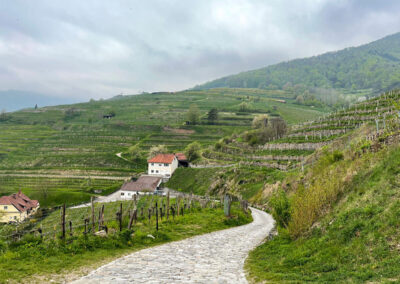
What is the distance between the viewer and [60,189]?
79.1 metres

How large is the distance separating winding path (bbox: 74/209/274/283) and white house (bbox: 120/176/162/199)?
54.5 metres

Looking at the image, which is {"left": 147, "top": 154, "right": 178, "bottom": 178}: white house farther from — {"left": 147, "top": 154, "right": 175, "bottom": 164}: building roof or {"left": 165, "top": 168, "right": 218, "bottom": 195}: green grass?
{"left": 165, "top": 168, "right": 218, "bottom": 195}: green grass

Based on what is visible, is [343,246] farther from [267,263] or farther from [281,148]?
[281,148]

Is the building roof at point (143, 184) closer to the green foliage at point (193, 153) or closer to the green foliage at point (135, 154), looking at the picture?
the green foliage at point (193, 153)

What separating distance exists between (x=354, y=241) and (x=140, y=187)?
68.7m

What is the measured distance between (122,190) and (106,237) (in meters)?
60.3

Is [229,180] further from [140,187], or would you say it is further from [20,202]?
[20,202]

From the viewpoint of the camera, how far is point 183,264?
1244cm

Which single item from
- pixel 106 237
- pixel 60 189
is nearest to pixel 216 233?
pixel 106 237

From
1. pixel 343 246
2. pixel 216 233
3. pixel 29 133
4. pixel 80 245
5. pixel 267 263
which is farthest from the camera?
pixel 29 133

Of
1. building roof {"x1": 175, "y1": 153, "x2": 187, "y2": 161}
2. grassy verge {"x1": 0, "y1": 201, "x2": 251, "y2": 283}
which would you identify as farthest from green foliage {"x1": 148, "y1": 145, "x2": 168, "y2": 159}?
grassy verge {"x1": 0, "y1": 201, "x2": 251, "y2": 283}

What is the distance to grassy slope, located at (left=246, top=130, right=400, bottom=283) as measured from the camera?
8406 mm

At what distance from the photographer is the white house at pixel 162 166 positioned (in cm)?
Answer: 9038

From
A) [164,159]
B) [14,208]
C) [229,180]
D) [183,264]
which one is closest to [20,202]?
[14,208]
